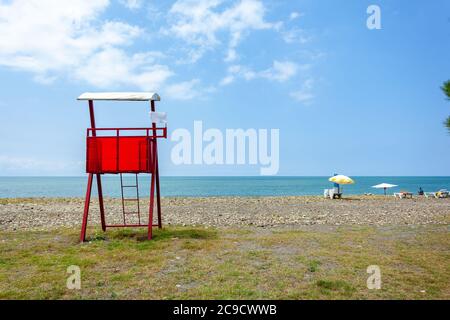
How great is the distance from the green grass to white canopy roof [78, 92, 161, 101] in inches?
189

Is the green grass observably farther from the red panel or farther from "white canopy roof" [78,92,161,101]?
"white canopy roof" [78,92,161,101]

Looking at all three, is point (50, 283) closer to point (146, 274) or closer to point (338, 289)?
point (146, 274)

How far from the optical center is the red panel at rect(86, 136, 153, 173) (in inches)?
475

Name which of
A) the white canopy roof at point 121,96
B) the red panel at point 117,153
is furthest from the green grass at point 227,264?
the white canopy roof at point 121,96

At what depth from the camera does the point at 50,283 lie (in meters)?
7.30

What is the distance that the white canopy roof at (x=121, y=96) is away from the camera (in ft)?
39.0

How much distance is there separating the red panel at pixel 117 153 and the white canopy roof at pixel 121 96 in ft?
4.38

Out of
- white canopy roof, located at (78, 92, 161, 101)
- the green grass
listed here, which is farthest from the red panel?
the green grass

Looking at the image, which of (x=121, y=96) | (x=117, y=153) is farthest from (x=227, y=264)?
(x=121, y=96)

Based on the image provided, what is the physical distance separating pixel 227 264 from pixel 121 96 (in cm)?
687

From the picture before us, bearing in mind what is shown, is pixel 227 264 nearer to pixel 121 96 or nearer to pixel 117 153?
pixel 117 153

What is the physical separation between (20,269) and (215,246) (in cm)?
513

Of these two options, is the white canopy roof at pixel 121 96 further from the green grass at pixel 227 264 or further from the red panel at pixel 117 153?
the green grass at pixel 227 264
